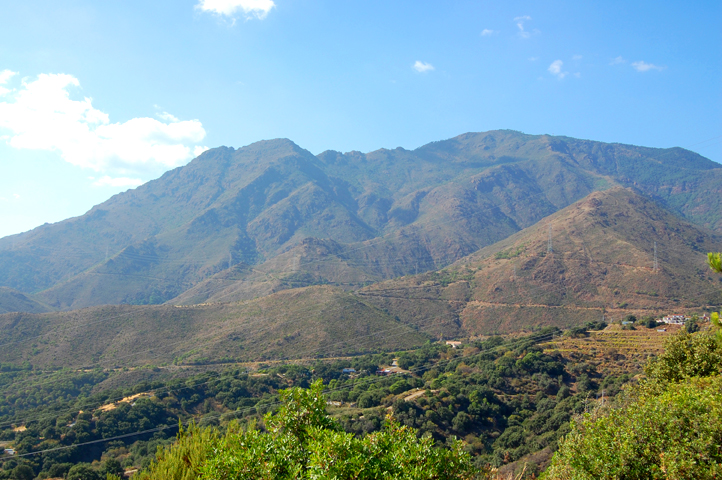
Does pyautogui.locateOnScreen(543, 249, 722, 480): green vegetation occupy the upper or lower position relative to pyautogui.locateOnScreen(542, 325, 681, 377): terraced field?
upper

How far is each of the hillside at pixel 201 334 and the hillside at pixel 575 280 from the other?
14.7 metres

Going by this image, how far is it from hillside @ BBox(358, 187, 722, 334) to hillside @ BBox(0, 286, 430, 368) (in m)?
14.7

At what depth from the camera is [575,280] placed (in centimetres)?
8856

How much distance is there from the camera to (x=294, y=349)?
66.2 metres

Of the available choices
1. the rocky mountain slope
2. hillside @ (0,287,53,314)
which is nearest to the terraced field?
the rocky mountain slope

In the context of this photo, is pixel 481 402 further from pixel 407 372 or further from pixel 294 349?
pixel 294 349

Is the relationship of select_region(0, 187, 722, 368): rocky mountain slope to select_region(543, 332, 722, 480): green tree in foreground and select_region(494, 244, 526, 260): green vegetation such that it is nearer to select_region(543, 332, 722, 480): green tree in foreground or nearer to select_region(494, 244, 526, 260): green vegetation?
select_region(494, 244, 526, 260): green vegetation

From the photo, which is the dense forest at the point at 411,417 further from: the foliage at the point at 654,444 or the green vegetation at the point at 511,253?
the green vegetation at the point at 511,253

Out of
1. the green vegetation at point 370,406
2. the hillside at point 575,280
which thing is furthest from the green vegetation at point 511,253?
the green vegetation at point 370,406

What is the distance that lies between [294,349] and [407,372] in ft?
74.3

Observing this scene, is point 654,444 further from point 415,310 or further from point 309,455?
point 415,310

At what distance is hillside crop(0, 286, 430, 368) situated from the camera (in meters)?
63.2

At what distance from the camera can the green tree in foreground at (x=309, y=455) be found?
709 centimetres

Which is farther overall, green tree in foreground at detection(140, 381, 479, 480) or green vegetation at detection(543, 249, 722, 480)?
green vegetation at detection(543, 249, 722, 480)
